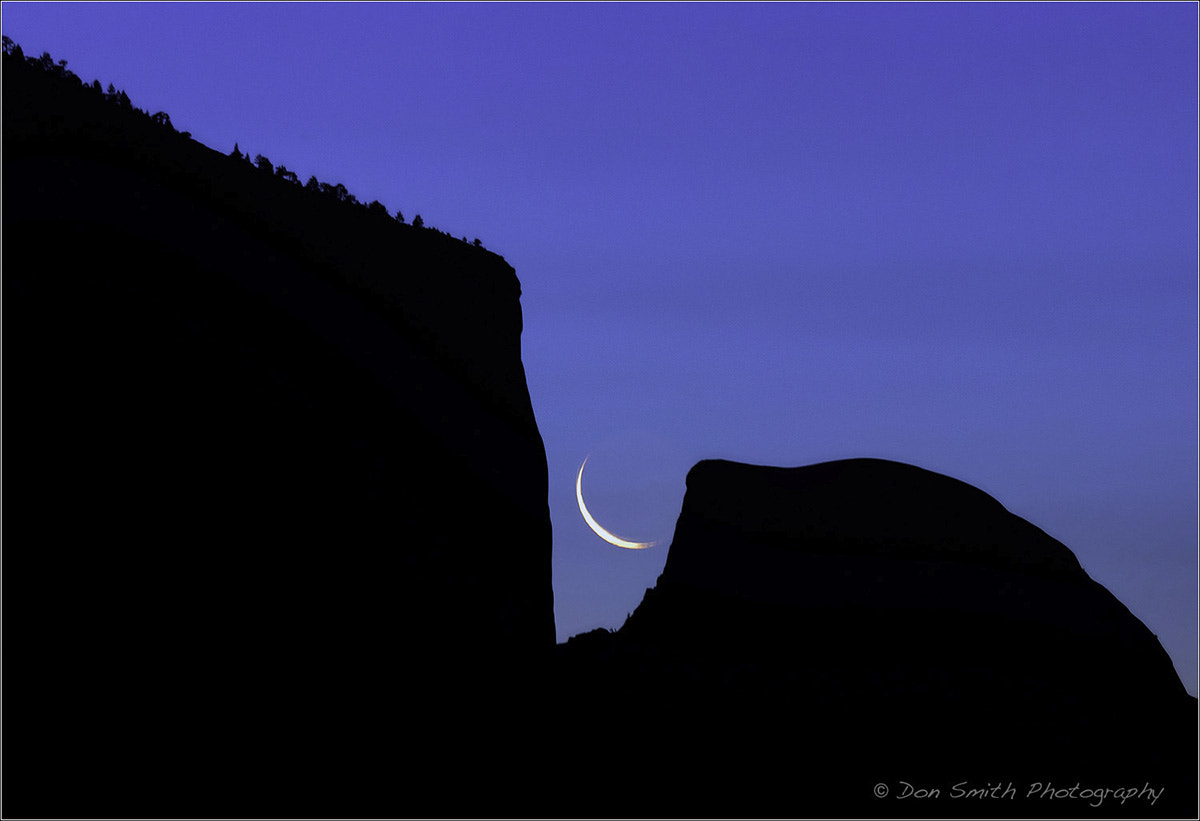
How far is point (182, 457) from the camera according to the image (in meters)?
8.08

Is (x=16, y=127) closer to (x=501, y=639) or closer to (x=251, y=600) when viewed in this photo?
(x=251, y=600)

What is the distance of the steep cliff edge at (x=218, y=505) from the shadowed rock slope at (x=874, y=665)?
9.50 ft

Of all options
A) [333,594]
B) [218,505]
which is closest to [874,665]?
[333,594]

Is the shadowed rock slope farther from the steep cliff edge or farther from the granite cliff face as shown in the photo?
the steep cliff edge

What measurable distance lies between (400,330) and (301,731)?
417 centimetres

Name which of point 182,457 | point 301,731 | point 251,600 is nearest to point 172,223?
point 182,457

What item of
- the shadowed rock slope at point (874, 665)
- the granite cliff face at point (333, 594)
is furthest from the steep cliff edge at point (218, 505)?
the shadowed rock slope at point (874, 665)

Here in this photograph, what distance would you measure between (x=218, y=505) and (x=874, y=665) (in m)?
9.96

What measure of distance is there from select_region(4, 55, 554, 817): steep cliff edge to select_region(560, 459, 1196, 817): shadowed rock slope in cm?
289

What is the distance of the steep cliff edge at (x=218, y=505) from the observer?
7.30 metres

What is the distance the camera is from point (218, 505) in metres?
8.17

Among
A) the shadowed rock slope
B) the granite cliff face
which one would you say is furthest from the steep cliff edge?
the shadowed rock slope

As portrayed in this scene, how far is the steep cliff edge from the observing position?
7.30 m

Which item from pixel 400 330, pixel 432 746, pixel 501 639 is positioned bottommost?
pixel 432 746
